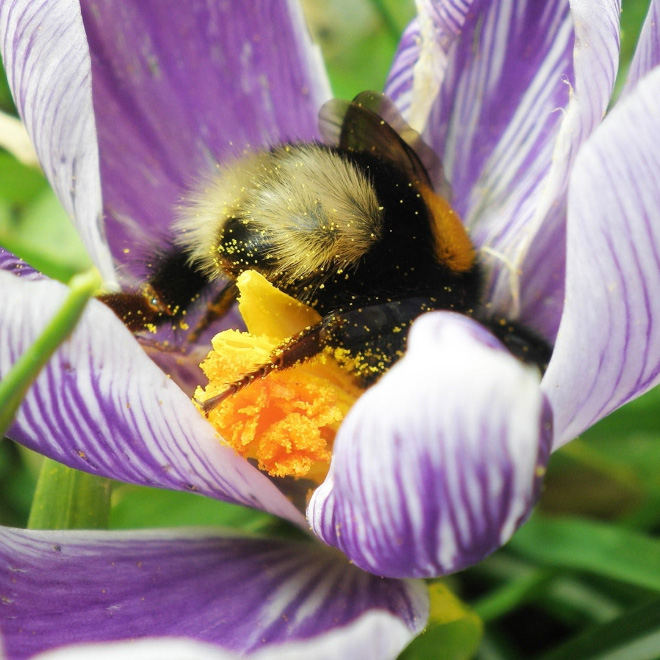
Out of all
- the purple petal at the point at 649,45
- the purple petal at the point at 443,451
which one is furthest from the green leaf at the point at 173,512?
the purple petal at the point at 649,45

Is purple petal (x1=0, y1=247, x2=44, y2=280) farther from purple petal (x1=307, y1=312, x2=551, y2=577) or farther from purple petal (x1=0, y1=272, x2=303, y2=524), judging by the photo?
purple petal (x1=307, y1=312, x2=551, y2=577)

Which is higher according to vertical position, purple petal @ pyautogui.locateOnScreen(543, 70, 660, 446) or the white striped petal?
the white striped petal

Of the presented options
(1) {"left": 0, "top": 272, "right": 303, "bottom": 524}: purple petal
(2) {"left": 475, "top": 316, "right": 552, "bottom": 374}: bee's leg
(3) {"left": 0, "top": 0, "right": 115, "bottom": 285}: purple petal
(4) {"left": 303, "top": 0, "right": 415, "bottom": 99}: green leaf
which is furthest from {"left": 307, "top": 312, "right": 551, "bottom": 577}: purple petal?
(4) {"left": 303, "top": 0, "right": 415, "bottom": 99}: green leaf

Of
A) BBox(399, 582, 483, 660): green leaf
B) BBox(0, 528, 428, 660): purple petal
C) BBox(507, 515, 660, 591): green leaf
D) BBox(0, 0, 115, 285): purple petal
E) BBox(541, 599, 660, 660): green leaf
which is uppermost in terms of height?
BBox(0, 0, 115, 285): purple petal

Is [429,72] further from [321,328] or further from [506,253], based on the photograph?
[321,328]

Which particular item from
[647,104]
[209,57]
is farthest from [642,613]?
[209,57]

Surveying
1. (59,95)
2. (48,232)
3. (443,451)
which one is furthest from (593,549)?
(48,232)

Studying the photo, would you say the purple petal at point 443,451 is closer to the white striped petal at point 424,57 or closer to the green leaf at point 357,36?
the white striped petal at point 424,57
